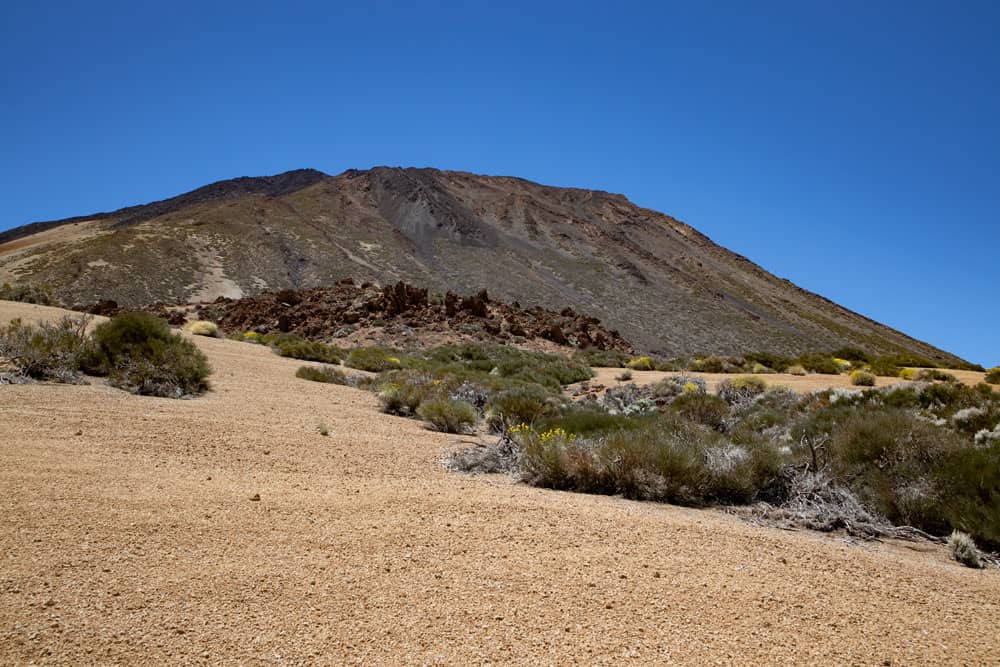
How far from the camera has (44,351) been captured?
30.0ft

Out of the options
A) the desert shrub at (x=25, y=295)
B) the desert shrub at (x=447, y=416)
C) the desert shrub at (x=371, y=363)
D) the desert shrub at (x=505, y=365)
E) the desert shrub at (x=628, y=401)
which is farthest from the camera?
the desert shrub at (x=25, y=295)

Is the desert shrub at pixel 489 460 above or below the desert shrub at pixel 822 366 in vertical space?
below

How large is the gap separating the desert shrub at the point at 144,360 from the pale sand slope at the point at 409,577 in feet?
11.0

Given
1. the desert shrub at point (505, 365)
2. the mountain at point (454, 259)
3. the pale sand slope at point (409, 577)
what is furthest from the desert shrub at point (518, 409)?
the mountain at point (454, 259)

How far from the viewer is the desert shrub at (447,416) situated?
10.3 meters

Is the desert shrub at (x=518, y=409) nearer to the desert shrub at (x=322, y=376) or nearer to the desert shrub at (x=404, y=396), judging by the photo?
the desert shrub at (x=404, y=396)

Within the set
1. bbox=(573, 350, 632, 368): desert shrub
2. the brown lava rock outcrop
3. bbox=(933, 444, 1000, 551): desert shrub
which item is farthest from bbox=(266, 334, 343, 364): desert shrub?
bbox=(933, 444, 1000, 551): desert shrub

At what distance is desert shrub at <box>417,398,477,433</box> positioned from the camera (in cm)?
1026

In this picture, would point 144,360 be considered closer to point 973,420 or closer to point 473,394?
point 473,394

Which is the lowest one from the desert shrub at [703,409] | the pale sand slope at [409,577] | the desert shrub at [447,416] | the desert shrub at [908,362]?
the pale sand slope at [409,577]

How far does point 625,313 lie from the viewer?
61688 millimetres

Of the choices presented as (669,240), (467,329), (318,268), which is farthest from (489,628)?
(669,240)

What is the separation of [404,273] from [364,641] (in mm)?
63923

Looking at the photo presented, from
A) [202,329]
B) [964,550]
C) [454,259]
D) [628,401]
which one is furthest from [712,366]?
[454,259]
